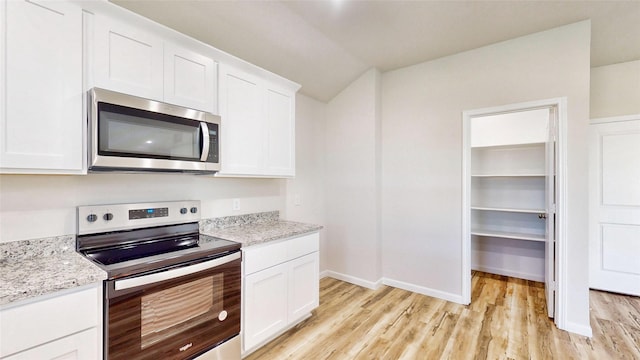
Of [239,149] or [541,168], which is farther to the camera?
[541,168]

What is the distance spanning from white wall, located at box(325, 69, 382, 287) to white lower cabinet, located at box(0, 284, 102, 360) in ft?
8.97

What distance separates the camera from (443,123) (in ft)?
10.4

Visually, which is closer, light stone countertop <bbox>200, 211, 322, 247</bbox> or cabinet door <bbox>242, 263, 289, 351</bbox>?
cabinet door <bbox>242, 263, 289, 351</bbox>

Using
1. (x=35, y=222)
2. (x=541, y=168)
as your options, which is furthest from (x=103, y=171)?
(x=541, y=168)

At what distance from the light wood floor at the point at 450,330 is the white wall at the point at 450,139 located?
27 cm

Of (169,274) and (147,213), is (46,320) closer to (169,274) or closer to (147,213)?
(169,274)

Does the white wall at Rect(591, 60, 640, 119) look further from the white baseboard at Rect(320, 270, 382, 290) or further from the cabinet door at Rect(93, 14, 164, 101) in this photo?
the cabinet door at Rect(93, 14, 164, 101)

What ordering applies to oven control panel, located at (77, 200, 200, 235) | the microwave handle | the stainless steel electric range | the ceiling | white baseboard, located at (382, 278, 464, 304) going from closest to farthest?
the stainless steel electric range < oven control panel, located at (77, 200, 200, 235) < the microwave handle < the ceiling < white baseboard, located at (382, 278, 464, 304)

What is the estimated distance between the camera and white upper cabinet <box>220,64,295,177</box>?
7.16ft

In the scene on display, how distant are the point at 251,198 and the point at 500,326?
2583 mm

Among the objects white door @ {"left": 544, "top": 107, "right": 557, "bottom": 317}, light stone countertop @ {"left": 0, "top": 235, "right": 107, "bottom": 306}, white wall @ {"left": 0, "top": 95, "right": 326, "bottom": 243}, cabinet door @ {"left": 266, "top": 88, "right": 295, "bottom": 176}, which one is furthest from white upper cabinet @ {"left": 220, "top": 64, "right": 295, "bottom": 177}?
white door @ {"left": 544, "top": 107, "right": 557, "bottom": 317}

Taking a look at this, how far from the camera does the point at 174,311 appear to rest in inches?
62.8

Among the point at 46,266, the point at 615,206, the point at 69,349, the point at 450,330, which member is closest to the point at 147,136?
the point at 46,266

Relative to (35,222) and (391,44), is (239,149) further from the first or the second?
(391,44)
